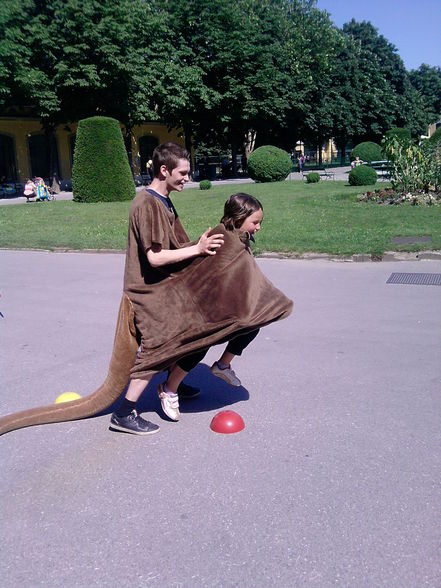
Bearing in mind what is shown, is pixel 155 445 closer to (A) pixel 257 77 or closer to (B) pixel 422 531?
(B) pixel 422 531

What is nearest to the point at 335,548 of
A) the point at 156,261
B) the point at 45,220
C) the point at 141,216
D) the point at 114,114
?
the point at 156,261

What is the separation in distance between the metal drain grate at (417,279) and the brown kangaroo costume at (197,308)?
5766mm

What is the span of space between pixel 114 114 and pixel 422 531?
3955cm

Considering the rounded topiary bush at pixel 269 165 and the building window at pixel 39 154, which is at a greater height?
the building window at pixel 39 154

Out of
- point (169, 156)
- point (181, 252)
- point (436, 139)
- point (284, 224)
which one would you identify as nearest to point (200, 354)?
point (181, 252)

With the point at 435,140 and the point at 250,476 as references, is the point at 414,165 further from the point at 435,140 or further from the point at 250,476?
the point at 250,476

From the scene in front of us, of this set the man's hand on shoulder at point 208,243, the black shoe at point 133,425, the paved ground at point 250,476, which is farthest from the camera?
the black shoe at point 133,425

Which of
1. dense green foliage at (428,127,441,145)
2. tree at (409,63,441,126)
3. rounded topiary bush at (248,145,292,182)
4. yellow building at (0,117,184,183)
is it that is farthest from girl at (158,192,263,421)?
tree at (409,63,441,126)

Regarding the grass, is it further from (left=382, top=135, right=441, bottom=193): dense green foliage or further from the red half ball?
the red half ball

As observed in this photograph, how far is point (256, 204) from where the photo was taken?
3988 millimetres

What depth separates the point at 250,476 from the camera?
3.56 meters

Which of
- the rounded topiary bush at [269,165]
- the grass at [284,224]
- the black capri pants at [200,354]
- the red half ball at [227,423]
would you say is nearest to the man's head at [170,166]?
the black capri pants at [200,354]

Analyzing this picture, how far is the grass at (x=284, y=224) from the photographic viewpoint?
12.5m

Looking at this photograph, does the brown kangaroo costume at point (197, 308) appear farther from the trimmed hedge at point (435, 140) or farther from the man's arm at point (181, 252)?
the trimmed hedge at point (435, 140)
